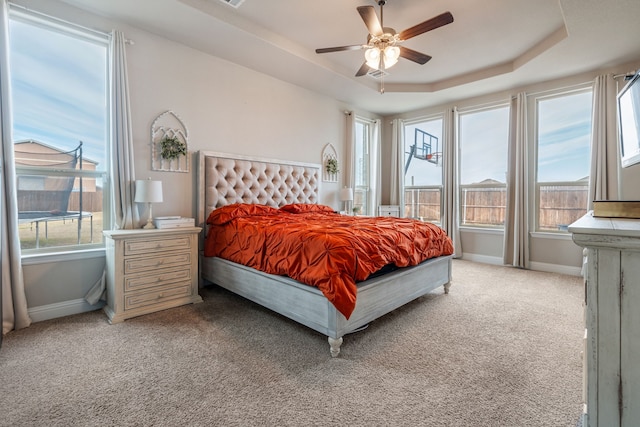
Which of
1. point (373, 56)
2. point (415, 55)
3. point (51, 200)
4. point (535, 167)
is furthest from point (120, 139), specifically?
point (535, 167)

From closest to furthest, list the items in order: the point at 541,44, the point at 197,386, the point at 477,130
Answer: the point at 197,386 < the point at 541,44 < the point at 477,130

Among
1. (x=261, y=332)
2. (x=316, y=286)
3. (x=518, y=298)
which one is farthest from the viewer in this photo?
(x=518, y=298)

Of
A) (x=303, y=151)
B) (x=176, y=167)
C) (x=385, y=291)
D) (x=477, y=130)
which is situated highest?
(x=477, y=130)

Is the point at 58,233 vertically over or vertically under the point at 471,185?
under

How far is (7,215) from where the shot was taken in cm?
251

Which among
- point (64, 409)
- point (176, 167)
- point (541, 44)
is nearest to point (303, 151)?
point (176, 167)

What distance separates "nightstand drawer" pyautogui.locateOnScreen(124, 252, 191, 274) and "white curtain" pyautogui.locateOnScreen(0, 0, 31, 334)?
2.75 ft

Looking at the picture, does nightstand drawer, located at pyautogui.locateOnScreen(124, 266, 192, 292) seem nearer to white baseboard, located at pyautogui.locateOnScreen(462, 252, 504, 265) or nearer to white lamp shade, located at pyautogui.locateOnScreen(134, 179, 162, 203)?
white lamp shade, located at pyautogui.locateOnScreen(134, 179, 162, 203)

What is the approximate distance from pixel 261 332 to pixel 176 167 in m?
2.25

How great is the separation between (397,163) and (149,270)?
504cm

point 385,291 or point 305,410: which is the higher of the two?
point 385,291

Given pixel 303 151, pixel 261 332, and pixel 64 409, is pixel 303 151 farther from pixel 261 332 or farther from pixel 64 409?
pixel 64 409

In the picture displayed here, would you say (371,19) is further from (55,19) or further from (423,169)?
(423,169)

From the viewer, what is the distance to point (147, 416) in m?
1.56
